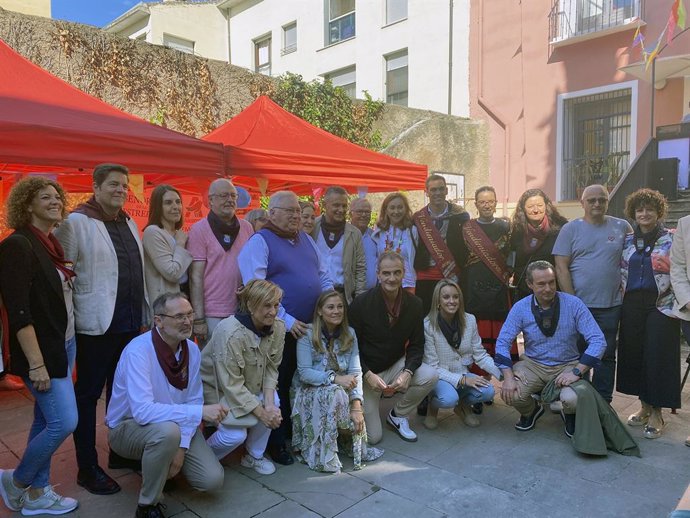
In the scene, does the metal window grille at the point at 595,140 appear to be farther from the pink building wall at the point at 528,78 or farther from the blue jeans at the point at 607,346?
the blue jeans at the point at 607,346

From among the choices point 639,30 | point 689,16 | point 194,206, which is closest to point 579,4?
point 639,30

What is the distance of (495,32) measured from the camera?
12070 mm

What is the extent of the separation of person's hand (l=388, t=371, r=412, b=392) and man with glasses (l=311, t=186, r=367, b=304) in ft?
2.45

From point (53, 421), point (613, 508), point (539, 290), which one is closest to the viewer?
point (53, 421)

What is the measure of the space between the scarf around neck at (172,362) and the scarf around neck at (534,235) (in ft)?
8.94

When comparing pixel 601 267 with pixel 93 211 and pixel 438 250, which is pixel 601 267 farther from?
pixel 93 211

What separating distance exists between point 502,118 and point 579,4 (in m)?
2.63

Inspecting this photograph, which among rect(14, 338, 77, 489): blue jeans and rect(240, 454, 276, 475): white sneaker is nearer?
Result: rect(14, 338, 77, 489): blue jeans

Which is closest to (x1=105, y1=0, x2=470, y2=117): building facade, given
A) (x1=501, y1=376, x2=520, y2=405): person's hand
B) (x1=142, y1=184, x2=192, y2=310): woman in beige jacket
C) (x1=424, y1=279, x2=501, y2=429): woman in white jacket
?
(x1=424, y1=279, x2=501, y2=429): woman in white jacket

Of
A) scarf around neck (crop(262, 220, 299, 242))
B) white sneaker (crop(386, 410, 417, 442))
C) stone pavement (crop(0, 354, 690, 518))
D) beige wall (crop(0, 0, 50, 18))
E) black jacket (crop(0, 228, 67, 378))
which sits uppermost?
beige wall (crop(0, 0, 50, 18))

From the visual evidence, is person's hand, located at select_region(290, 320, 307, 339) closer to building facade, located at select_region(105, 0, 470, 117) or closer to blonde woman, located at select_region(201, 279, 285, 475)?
blonde woman, located at select_region(201, 279, 285, 475)

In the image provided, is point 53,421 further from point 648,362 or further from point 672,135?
point 672,135

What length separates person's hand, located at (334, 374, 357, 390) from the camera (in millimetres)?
3273

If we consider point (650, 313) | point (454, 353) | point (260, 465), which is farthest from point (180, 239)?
point (650, 313)
